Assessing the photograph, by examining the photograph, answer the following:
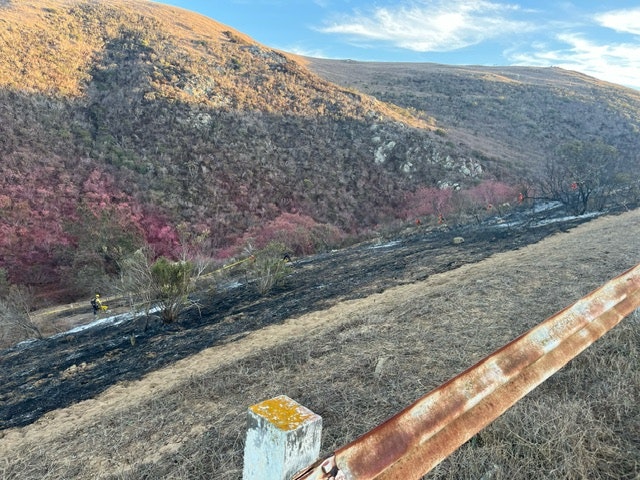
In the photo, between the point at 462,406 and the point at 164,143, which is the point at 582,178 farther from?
the point at 164,143

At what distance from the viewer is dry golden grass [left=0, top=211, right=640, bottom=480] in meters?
2.82

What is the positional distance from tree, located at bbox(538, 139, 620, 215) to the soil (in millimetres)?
3916

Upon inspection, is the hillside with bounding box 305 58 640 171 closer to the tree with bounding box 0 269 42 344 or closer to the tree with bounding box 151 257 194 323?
the tree with bounding box 151 257 194 323

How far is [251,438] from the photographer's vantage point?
1.46 meters

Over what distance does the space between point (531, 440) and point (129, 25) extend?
48.5 meters

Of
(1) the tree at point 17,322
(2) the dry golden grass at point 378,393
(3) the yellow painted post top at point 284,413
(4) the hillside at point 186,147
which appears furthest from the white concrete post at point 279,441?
(4) the hillside at point 186,147

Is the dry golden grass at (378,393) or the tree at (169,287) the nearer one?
the dry golden grass at (378,393)

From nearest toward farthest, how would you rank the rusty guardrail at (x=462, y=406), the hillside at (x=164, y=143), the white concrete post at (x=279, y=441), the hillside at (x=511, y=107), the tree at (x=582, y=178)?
the white concrete post at (x=279, y=441) < the rusty guardrail at (x=462, y=406) < the tree at (x=582, y=178) < the hillside at (x=164, y=143) < the hillside at (x=511, y=107)

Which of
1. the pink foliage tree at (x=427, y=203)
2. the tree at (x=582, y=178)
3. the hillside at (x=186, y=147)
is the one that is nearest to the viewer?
the tree at (x=582, y=178)

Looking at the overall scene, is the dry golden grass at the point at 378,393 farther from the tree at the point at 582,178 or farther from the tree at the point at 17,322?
the tree at the point at 582,178

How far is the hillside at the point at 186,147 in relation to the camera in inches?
792

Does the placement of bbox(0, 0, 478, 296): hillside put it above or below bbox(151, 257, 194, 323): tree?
above

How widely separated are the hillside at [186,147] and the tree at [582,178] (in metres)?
3.07

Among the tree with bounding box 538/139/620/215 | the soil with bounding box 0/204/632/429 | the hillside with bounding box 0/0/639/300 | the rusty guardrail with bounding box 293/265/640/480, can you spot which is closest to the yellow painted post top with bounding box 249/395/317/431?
the rusty guardrail with bounding box 293/265/640/480
